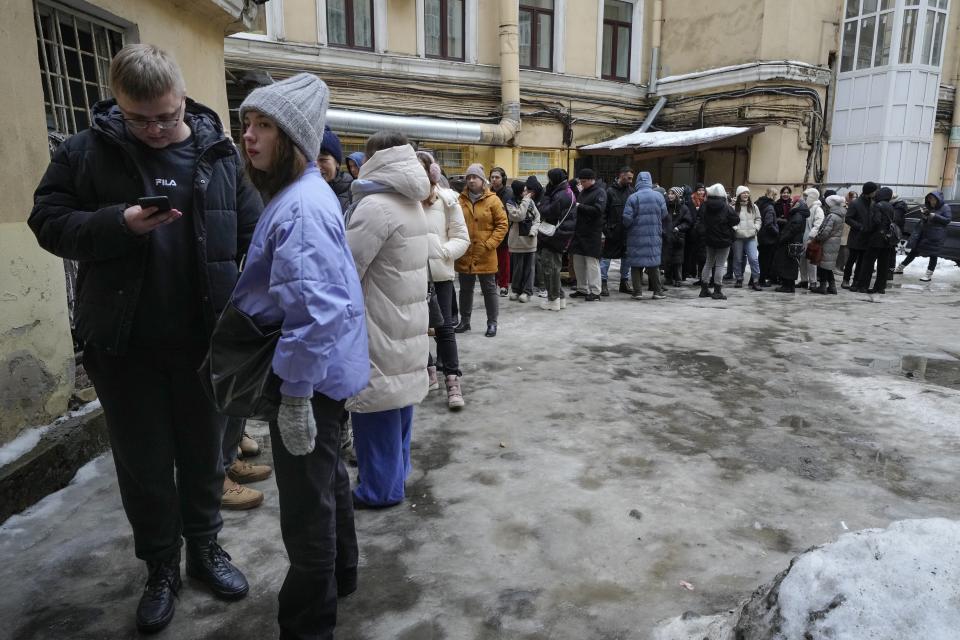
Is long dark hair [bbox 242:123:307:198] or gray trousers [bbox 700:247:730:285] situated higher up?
long dark hair [bbox 242:123:307:198]

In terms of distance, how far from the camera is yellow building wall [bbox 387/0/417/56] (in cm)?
1404

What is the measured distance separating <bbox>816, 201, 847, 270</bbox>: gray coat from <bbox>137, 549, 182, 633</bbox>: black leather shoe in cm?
1010

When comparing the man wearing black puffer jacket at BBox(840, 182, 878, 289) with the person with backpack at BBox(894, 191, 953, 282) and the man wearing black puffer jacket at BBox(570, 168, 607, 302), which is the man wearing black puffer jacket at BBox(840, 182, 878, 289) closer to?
the person with backpack at BBox(894, 191, 953, 282)

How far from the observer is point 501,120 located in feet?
49.4

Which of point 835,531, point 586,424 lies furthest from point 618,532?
point 586,424

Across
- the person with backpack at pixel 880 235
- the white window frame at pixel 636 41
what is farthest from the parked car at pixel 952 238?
the white window frame at pixel 636 41

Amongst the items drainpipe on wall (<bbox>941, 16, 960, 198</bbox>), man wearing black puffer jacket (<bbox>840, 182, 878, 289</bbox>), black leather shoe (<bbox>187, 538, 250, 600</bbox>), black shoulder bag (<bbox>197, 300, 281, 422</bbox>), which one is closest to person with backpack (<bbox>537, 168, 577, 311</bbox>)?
man wearing black puffer jacket (<bbox>840, 182, 878, 289</bbox>)

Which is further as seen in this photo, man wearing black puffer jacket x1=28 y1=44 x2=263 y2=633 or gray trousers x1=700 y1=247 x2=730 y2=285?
gray trousers x1=700 y1=247 x2=730 y2=285

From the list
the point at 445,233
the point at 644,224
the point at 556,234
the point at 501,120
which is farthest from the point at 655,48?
the point at 445,233

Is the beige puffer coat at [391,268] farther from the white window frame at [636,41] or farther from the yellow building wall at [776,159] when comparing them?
the white window frame at [636,41]

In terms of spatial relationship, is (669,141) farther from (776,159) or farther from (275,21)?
(275,21)

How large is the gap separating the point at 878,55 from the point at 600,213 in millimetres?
11631

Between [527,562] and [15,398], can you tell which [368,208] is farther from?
[15,398]

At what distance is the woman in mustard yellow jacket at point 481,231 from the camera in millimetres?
6781
